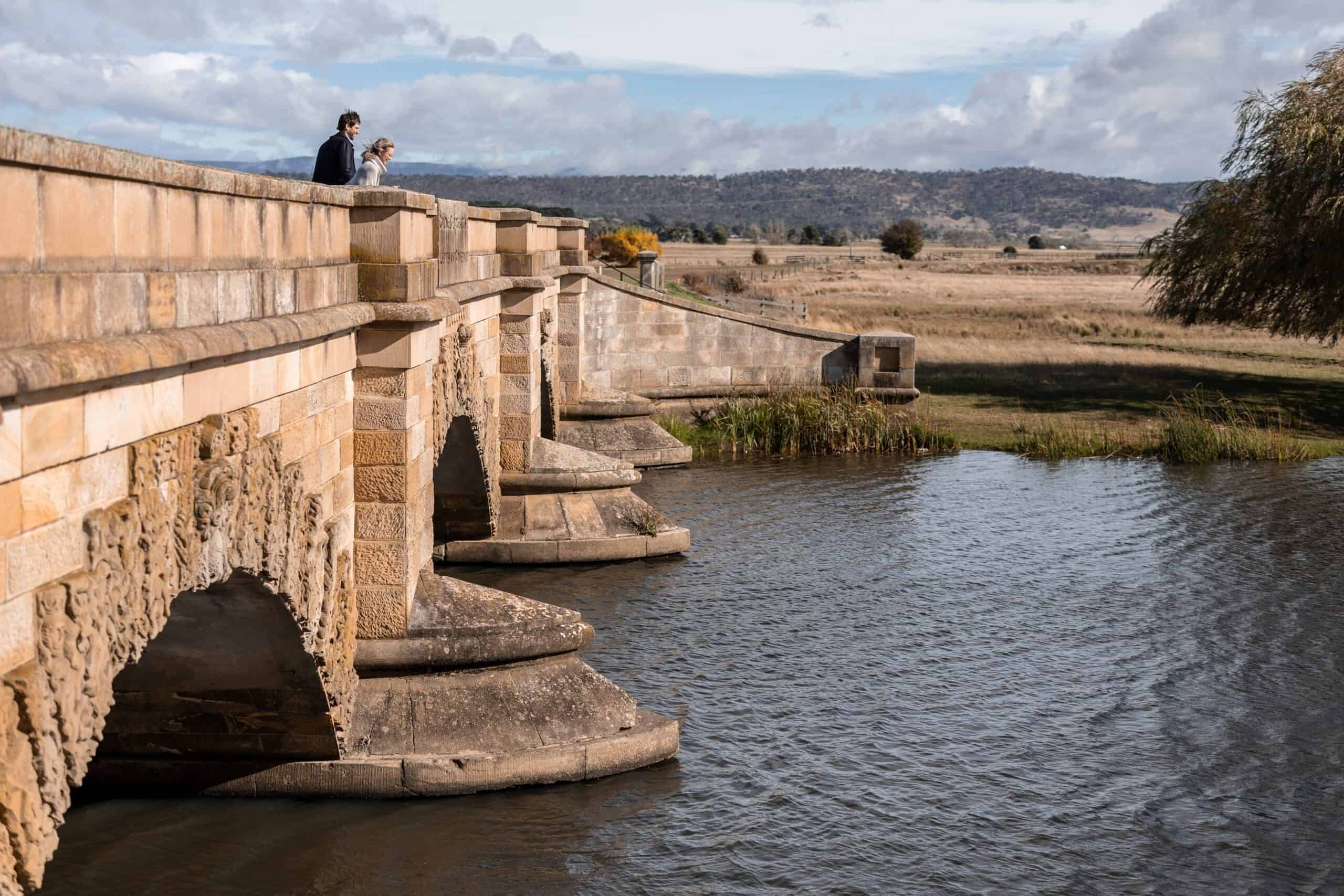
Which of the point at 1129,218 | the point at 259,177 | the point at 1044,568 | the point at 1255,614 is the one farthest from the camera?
the point at 1129,218

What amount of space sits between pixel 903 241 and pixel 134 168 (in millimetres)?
81504

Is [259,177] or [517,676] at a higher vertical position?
[259,177]

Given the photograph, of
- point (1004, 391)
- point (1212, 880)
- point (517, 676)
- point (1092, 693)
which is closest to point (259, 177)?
point (517, 676)

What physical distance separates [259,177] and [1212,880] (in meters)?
7.07

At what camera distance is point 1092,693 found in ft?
41.8

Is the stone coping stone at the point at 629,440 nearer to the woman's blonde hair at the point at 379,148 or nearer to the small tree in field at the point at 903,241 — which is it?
the woman's blonde hair at the point at 379,148

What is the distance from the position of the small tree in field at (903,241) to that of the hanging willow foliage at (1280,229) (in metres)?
53.7

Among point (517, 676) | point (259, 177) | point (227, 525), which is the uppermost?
point (259, 177)

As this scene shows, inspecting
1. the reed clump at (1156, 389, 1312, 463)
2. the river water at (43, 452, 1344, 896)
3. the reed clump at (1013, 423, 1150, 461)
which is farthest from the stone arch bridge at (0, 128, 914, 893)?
the reed clump at (1156, 389, 1312, 463)

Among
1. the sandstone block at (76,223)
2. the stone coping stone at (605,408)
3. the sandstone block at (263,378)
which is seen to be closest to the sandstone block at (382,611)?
the sandstone block at (263,378)

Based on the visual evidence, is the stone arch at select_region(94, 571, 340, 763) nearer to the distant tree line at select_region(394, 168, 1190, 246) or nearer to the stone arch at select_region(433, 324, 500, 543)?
the stone arch at select_region(433, 324, 500, 543)

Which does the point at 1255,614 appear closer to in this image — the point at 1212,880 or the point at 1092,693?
the point at 1092,693

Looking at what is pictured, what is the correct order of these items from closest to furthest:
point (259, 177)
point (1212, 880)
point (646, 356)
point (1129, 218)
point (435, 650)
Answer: point (259, 177), point (1212, 880), point (435, 650), point (646, 356), point (1129, 218)

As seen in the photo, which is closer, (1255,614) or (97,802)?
(97,802)
